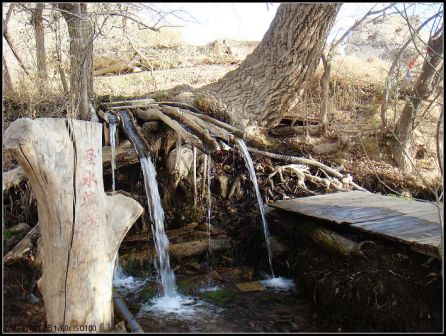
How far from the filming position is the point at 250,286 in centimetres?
489

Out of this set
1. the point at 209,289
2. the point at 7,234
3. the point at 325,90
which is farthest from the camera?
the point at 325,90

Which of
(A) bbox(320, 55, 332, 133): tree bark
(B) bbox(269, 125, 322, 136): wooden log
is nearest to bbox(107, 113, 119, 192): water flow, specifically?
(B) bbox(269, 125, 322, 136): wooden log

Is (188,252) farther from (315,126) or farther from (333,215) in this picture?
(315,126)

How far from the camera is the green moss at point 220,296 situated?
443cm

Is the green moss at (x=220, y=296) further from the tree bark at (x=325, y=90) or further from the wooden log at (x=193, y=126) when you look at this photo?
the tree bark at (x=325, y=90)

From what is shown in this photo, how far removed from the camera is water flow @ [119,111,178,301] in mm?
4871

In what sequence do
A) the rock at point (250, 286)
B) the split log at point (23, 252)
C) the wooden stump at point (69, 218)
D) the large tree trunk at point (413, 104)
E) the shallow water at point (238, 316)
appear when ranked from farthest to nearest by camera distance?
the large tree trunk at point (413, 104), the rock at point (250, 286), the split log at point (23, 252), the shallow water at point (238, 316), the wooden stump at point (69, 218)

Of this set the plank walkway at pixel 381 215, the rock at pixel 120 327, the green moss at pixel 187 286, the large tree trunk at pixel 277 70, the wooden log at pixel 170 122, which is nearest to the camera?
the rock at pixel 120 327

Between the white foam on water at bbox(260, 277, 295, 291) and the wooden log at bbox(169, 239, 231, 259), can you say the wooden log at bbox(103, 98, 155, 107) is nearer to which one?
the wooden log at bbox(169, 239, 231, 259)

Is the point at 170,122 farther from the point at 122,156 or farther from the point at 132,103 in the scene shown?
the point at 132,103

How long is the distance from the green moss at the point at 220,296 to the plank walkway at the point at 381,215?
1320 millimetres

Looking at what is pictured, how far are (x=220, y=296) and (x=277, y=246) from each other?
3.72ft

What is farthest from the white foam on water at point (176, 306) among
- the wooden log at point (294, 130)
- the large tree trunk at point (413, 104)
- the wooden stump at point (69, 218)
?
the large tree trunk at point (413, 104)

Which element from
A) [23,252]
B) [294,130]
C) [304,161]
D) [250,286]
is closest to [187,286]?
[250,286]
